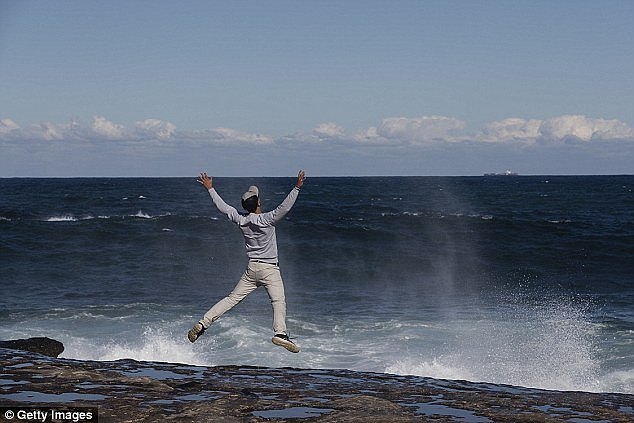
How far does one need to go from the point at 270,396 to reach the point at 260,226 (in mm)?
1913

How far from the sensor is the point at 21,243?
1387 inches

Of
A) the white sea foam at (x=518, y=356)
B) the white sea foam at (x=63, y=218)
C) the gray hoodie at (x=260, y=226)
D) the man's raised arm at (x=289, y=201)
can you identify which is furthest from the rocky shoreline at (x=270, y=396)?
the white sea foam at (x=63, y=218)

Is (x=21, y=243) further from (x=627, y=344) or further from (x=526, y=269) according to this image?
(x=627, y=344)

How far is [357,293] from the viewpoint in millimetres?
24828

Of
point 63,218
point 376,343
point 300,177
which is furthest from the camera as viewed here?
point 63,218

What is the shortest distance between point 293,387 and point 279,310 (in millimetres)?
1152

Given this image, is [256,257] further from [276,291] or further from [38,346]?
[38,346]

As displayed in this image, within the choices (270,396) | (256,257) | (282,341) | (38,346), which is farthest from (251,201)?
(38,346)

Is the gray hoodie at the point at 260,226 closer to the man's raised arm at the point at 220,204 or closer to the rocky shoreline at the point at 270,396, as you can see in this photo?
the man's raised arm at the point at 220,204

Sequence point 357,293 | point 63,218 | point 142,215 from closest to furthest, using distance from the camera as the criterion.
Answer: point 357,293, point 63,218, point 142,215

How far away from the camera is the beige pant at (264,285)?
29.0 ft

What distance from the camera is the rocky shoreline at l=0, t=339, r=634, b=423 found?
6766mm

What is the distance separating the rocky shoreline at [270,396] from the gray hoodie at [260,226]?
4.45 ft

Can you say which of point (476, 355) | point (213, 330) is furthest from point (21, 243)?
point (476, 355)
